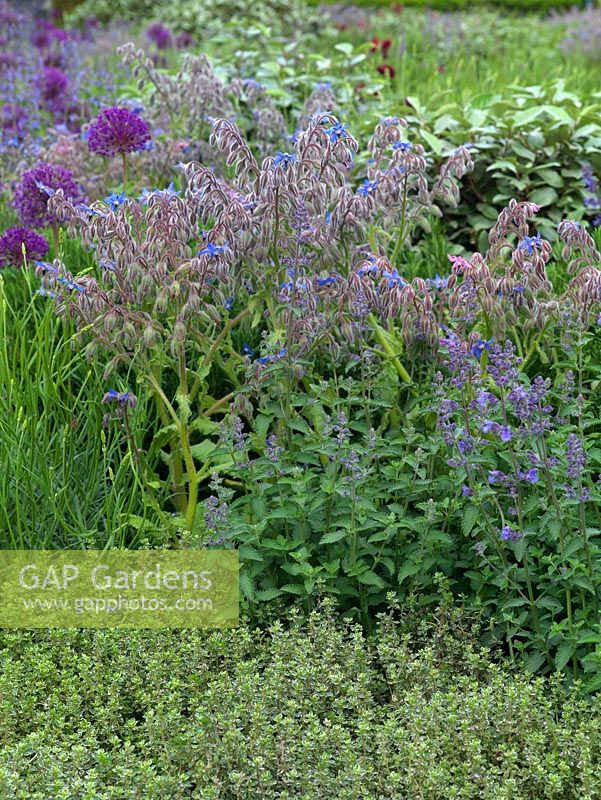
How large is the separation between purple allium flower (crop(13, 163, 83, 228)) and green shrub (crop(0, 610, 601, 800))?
1906mm

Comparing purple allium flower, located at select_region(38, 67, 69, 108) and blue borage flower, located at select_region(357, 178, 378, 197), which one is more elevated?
blue borage flower, located at select_region(357, 178, 378, 197)

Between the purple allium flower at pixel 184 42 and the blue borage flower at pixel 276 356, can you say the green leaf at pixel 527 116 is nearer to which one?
the blue borage flower at pixel 276 356

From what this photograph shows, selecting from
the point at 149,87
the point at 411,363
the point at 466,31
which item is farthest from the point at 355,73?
the point at 466,31

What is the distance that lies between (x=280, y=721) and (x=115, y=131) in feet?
8.75

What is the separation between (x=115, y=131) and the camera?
13.9ft

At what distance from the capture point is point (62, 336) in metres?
3.75

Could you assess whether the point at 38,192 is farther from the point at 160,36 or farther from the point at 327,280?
the point at 160,36

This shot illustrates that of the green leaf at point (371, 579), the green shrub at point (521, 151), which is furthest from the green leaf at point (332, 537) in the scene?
the green shrub at point (521, 151)

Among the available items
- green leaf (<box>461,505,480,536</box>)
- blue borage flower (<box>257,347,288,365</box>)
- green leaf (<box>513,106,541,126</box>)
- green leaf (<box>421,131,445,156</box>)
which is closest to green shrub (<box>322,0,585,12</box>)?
green leaf (<box>513,106,541,126</box>)

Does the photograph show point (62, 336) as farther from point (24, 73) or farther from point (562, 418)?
point (24, 73)

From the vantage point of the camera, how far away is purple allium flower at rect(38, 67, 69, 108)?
646cm

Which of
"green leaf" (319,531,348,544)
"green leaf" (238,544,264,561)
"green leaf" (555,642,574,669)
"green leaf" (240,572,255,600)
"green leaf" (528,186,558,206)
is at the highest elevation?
"green leaf" (528,186,558,206)

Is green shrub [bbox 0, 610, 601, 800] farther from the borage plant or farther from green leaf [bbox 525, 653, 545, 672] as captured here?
→ the borage plant

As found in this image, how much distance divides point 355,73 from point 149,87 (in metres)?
1.40
